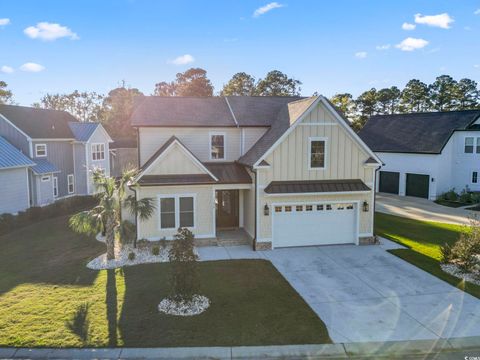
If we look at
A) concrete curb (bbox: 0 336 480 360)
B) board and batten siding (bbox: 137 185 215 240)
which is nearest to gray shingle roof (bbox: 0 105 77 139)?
board and batten siding (bbox: 137 185 215 240)

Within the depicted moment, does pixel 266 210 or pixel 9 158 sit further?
pixel 9 158

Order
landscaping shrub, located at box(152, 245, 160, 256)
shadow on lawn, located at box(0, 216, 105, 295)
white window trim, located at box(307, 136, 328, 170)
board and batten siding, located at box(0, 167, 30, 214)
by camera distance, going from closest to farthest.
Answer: shadow on lawn, located at box(0, 216, 105, 295), landscaping shrub, located at box(152, 245, 160, 256), white window trim, located at box(307, 136, 328, 170), board and batten siding, located at box(0, 167, 30, 214)

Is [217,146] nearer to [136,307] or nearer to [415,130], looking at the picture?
[136,307]

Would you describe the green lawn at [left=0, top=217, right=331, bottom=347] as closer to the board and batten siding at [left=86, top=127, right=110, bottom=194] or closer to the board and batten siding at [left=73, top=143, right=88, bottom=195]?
the board and batten siding at [left=73, top=143, right=88, bottom=195]

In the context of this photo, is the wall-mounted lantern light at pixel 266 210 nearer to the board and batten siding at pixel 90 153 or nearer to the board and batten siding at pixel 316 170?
the board and batten siding at pixel 316 170

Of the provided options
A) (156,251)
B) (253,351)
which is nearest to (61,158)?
(156,251)

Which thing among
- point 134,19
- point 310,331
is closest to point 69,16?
point 134,19
